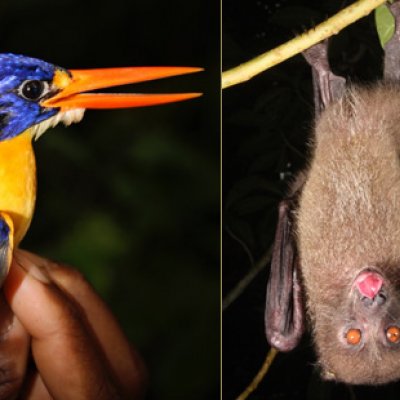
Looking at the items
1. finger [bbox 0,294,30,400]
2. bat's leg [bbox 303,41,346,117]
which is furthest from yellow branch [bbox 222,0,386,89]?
finger [bbox 0,294,30,400]

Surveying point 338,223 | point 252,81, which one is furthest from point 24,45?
point 338,223

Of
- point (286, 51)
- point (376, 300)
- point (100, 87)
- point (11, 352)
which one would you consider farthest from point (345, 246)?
point (11, 352)

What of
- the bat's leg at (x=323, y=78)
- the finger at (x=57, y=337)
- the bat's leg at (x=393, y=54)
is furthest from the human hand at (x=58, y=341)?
the bat's leg at (x=393, y=54)

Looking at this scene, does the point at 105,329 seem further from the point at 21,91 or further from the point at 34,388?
the point at 21,91

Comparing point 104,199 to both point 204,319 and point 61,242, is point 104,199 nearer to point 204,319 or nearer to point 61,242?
point 61,242

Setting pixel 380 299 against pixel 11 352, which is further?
pixel 380 299
